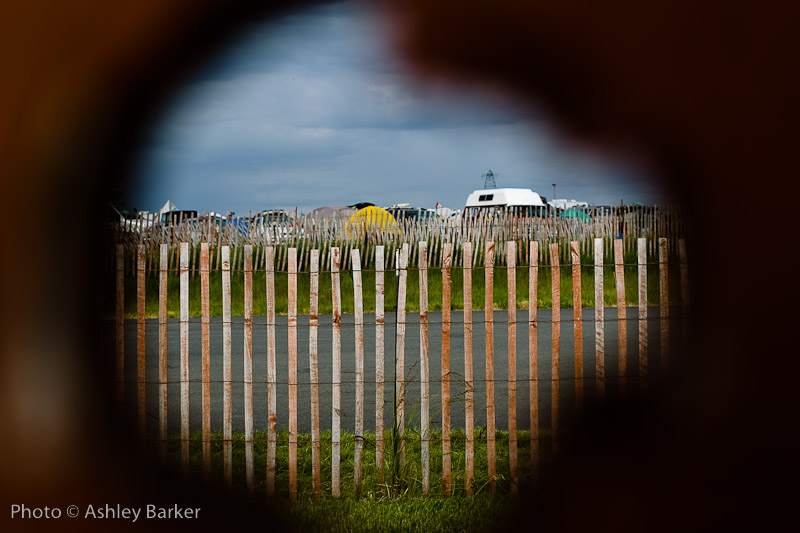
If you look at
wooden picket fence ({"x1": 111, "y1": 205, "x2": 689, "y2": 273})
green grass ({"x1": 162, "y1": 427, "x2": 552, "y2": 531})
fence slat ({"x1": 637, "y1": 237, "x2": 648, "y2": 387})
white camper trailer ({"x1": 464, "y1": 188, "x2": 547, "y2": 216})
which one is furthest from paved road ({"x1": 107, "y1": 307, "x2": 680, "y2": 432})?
white camper trailer ({"x1": 464, "y1": 188, "x2": 547, "y2": 216})

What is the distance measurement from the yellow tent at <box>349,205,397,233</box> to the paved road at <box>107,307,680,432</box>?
3.22 m

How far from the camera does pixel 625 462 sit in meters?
1.81

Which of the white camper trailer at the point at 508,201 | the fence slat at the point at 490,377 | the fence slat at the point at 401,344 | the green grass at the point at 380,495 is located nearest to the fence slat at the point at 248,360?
the green grass at the point at 380,495

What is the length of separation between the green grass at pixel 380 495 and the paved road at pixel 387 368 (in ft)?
1.01

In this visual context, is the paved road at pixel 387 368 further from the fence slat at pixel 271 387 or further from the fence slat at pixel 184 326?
the fence slat at pixel 271 387

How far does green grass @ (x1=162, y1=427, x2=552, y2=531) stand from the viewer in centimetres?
263

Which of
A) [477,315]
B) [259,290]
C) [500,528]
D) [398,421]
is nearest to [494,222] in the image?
[477,315]

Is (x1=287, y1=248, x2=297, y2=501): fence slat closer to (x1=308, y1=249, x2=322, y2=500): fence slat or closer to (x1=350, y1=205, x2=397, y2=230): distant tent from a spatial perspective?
(x1=308, y1=249, x2=322, y2=500): fence slat

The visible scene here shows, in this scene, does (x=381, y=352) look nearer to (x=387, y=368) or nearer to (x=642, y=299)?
(x=642, y=299)

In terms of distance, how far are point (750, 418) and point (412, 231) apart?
1158 centimetres

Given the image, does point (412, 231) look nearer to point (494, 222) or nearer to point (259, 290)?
point (494, 222)

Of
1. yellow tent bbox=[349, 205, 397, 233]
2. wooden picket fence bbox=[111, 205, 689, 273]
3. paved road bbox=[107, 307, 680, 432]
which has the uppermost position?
yellow tent bbox=[349, 205, 397, 233]

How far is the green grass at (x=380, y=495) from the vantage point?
2.63 meters

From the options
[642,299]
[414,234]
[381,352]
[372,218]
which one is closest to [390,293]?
[372,218]
